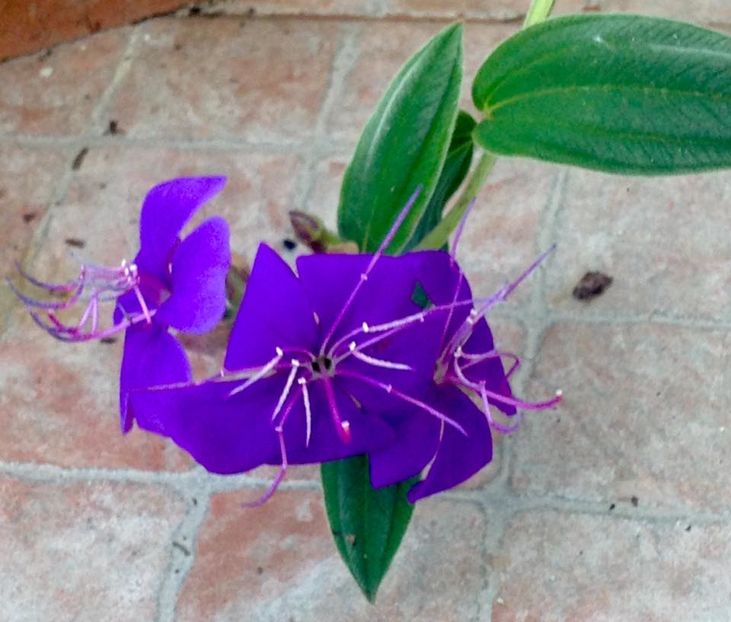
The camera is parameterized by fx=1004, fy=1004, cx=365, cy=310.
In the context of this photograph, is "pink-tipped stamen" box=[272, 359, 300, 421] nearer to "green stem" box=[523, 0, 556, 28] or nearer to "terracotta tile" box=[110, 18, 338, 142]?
"green stem" box=[523, 0, 556, 28]

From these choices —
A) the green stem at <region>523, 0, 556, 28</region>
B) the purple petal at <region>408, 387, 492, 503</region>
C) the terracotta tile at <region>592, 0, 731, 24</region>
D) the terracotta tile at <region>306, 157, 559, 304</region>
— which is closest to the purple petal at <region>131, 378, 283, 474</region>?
the purple petal at <region>408, 387, 492, 503</region>

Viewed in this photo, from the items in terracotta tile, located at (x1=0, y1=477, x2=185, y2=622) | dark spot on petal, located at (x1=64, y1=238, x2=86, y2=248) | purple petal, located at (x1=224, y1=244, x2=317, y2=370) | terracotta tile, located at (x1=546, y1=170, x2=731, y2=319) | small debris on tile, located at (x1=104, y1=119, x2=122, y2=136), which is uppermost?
purple petal, located at (x1=224, y1=244, x2=317, y2=370)

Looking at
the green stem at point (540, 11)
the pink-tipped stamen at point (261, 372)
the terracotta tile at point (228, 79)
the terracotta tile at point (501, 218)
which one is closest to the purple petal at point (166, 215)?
the pink-tipped stamen at point (261, 372)

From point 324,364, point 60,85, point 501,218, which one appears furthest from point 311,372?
point 60,85

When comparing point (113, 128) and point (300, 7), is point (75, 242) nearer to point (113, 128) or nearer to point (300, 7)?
point (113, 128)

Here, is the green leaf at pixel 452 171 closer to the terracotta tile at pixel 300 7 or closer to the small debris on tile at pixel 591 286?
the small debris on tile at pixel 591 286

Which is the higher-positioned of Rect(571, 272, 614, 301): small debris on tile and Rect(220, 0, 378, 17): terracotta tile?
Rect(571, 272, 614, 301): small debris on tile

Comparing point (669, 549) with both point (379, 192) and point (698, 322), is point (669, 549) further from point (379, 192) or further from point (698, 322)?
point (379, 192)
